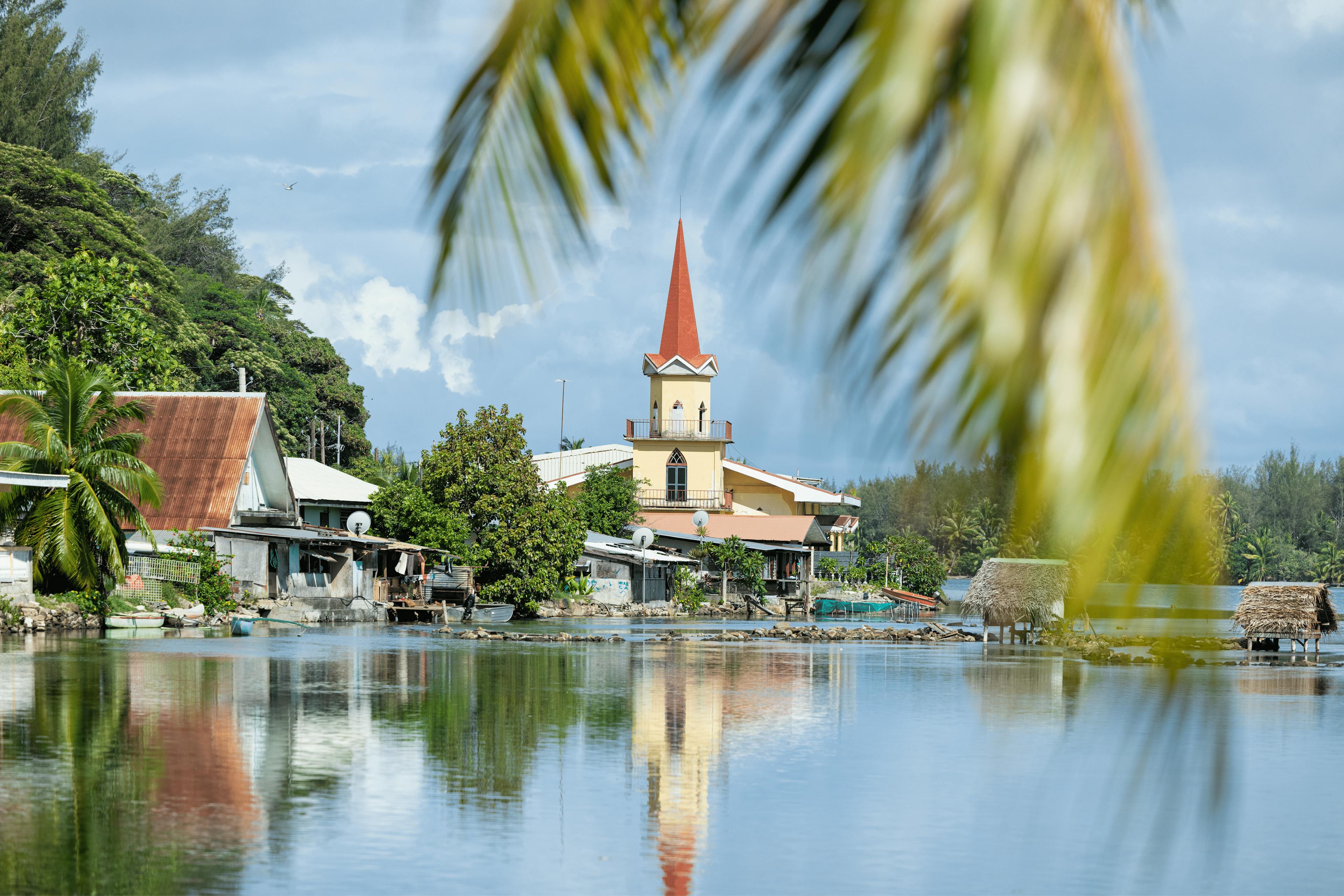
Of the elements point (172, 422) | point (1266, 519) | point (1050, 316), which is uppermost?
point (172, 422)

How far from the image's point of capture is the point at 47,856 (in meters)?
7.50

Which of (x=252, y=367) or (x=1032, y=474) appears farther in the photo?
(x=252, y=367)

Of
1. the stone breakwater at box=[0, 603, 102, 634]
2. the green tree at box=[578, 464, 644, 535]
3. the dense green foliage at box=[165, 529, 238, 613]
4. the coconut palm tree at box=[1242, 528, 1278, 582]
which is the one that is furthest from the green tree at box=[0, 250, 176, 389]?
the coconut palm tree at box=[1242, 528, 1278, 582]

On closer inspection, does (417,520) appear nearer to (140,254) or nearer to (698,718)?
(140,254)

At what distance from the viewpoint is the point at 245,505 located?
1334 inches

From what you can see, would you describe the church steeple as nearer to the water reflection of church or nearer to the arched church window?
the water reflection of church

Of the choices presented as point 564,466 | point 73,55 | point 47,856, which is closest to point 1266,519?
point 47,856

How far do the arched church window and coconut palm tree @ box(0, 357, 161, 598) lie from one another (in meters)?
32.2

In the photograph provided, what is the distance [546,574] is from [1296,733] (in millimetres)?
25258

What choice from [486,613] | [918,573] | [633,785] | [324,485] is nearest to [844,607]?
[918,573]

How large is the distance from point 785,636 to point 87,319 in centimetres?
1939

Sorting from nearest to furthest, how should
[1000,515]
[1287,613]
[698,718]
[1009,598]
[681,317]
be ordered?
[1000,515], [681,317], [698,718], [1287,613], [1009,598]

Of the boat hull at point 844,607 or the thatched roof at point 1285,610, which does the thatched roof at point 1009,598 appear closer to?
the thatched roof at point 1285,610

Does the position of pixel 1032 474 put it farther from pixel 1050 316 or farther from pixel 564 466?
pixel 564 466
